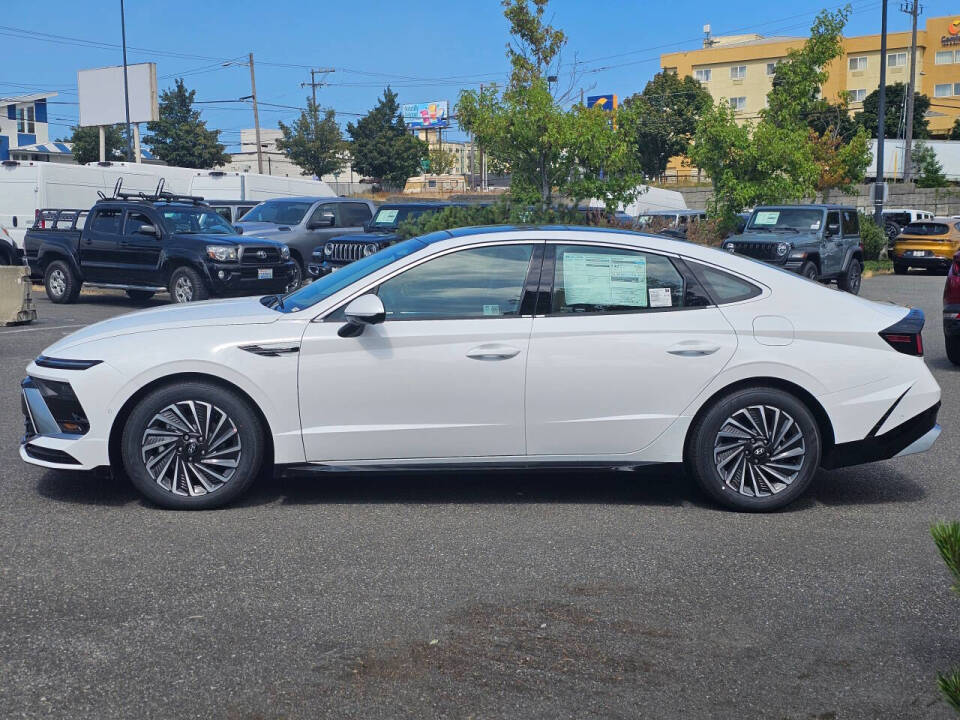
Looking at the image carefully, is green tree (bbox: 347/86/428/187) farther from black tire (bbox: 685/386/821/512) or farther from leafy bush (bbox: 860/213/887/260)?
black tire (bbox: 685/386/821/512)

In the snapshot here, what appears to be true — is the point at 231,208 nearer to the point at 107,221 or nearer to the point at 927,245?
the point at 107,221

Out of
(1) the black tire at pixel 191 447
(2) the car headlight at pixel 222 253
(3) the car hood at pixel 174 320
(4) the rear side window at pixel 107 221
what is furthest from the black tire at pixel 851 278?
(1) the black tire at pixel 191 447

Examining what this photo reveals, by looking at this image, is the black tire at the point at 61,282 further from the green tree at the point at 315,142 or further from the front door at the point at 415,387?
the green tree at the point at 315,142

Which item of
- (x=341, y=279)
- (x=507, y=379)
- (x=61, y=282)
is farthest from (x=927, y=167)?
(x=507, y=379)

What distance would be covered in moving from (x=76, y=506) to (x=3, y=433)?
2.39 m

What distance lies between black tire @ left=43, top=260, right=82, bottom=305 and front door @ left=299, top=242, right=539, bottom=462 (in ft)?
52.5

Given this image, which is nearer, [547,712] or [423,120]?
[547,712]

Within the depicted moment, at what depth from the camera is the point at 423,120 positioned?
380 feet

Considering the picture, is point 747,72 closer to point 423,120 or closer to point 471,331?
point 423,120

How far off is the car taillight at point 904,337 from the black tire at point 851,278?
17394 millimetres

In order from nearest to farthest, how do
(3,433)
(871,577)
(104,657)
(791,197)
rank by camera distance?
(104,657) < (871,577) < (3,433) < (791,197)

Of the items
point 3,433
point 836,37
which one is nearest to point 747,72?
point 836,37

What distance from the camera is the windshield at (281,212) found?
2473 cm

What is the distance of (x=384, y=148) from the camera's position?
78.6 metres
